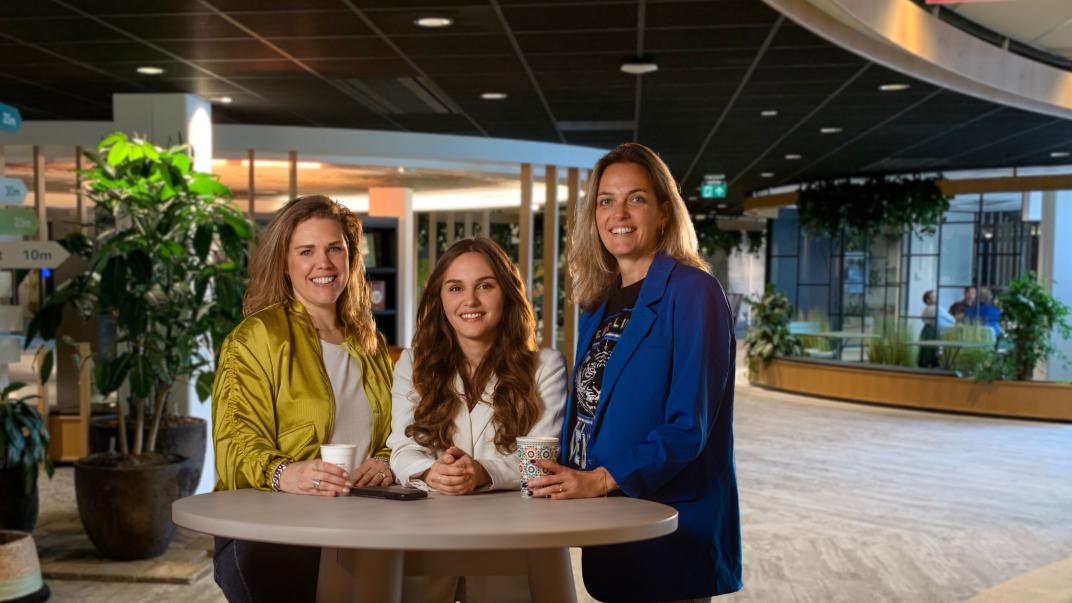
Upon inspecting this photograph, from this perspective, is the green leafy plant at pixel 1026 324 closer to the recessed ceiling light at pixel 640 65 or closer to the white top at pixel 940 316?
the white top at pixel 940 316

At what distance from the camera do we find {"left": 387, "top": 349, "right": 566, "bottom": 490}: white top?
2.30m

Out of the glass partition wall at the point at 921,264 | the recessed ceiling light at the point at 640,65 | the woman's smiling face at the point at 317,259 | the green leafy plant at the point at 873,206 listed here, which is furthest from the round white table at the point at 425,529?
the green leafy plant at the point at 873,206

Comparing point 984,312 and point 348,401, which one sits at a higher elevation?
point 348,401

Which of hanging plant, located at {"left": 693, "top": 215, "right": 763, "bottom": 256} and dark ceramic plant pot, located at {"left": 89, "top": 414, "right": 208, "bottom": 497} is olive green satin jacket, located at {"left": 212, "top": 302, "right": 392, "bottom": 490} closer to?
dark ceramic plant pot, located at {"left": 89, "top": 414, "right": 208, "bottom": 497}

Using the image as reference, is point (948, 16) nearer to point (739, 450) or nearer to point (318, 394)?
point (739, 450)

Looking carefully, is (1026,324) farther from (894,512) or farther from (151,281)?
(151,281)

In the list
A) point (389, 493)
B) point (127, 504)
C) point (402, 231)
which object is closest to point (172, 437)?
point (127, 504)

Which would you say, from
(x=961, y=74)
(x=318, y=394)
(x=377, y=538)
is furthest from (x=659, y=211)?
(x=961, y=74)

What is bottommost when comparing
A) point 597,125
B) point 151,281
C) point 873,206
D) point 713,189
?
point 151,281

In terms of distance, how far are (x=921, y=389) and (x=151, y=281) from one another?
9395 millimetres

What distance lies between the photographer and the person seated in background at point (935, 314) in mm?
13930

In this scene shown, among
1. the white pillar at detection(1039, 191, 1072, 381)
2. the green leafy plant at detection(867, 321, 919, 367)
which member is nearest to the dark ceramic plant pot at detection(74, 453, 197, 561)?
the green leafy plant at detection(867, 321, 919, 367)

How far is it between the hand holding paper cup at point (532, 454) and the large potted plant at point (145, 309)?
135 inches

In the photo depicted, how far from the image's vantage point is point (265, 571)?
94.3 inches
